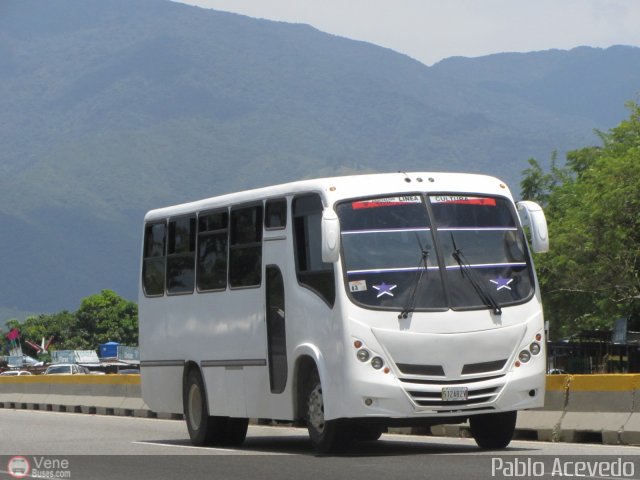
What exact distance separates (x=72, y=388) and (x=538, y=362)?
2198 centimetres

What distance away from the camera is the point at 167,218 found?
2022 centimetres

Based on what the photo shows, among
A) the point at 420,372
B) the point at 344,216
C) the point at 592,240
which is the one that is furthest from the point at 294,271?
the point at 592,240

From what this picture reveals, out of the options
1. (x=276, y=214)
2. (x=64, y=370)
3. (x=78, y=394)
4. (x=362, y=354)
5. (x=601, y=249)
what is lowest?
(x=64, y=370)

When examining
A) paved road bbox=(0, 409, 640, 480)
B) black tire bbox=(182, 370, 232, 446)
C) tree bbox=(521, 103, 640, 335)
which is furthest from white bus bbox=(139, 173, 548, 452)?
tree bbox=(521, 103, 640, 335)

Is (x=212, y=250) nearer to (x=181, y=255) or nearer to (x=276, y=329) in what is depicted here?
(x=181, y=255)

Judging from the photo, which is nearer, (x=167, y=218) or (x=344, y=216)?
(x=344, y=216)

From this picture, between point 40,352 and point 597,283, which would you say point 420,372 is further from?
point 40,352

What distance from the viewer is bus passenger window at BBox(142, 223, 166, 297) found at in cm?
2050

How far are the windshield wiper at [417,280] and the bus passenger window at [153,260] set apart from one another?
584cm

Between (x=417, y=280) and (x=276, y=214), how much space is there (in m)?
2.33

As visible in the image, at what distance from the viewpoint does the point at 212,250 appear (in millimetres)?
18625

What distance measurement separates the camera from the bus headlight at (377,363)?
14859 millimetres

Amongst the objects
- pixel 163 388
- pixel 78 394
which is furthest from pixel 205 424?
pixel 78 394

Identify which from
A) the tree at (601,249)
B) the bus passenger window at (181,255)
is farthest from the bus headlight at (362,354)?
the tree at (601,249)
